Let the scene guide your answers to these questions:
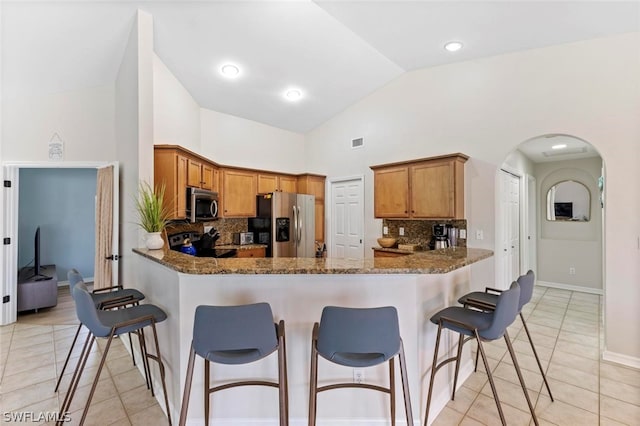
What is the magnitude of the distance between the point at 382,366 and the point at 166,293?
5.15 feet

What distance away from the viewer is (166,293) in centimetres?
217

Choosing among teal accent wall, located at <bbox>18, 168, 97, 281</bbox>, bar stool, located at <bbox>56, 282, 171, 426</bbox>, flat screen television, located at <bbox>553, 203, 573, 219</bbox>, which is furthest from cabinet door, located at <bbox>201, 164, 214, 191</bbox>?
flat screen television, located at <bbox>553, 203, 573, 219</bbox>

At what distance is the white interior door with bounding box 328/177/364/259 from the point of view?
201 inches

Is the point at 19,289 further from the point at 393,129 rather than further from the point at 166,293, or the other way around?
the point at 393,129

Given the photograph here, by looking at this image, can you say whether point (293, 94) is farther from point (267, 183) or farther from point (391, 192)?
point (391, 192)

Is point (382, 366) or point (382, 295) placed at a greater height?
point (382, 295)

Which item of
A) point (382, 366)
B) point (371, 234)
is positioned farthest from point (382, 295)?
point (371, 234)

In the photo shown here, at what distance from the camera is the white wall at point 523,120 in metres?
2.81

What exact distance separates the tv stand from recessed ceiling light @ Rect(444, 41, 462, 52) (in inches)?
234

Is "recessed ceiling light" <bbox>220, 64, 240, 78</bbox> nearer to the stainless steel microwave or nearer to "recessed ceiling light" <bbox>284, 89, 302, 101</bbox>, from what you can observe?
"recessed ceiling light" <bbox>284, 89, 302, 101</bbox>

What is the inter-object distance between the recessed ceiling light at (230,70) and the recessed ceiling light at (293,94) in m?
0.84

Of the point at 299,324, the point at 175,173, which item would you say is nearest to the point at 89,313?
the point at 299,324

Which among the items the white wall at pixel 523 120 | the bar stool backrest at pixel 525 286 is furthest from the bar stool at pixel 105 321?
the white wall at pixel 523 120

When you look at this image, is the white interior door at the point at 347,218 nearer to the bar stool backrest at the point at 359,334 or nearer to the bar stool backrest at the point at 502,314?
the bar stool backrest at the point at 502,314
